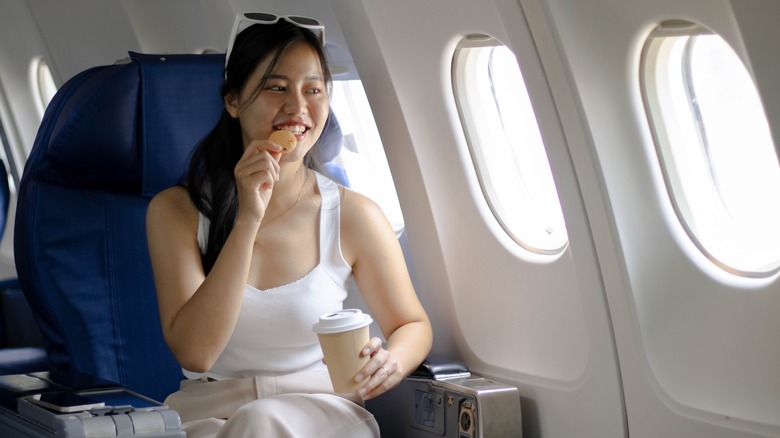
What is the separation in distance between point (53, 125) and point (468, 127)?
1304mm

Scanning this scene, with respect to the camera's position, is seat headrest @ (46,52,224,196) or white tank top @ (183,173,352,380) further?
seat headrest @ (46,52,224,196)

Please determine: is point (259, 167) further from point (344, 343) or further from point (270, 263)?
point (344, 343)

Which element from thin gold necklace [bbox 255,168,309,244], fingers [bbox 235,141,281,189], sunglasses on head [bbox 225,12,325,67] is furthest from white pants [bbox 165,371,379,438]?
sunglasses on head [bbox 225,12,325,67]

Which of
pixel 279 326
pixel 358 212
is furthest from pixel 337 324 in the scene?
pixel 358 212

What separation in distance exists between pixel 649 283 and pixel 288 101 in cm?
109

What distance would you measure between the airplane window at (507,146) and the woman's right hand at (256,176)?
82 cm

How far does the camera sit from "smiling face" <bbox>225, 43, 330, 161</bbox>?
2.77 metres

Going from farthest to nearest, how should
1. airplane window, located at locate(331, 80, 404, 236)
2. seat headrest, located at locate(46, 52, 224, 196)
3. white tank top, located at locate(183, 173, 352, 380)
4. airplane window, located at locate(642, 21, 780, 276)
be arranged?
airplane window, located at locate(331, 80, 404, 236) → seat headrest, located at locate(46, 52, 224, 196) → white tank top, located at locate(183, 173, 352, 380) → airplane window, located at locate(642, 21, 780, 276)

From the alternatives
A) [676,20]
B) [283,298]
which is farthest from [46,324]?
[676,20]

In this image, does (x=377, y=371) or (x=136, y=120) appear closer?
(x=377, y=371)

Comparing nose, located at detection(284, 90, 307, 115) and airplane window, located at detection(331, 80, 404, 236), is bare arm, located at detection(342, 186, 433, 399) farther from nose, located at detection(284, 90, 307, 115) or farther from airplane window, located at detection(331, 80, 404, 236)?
airplane window, located at detection(331, 80, 404, 236)

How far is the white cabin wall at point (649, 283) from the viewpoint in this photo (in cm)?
234

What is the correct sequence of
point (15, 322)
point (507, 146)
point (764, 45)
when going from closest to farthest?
point (764, 45)
point (507, 146)
point (15, 322)

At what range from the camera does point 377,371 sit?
2611 millimetres
